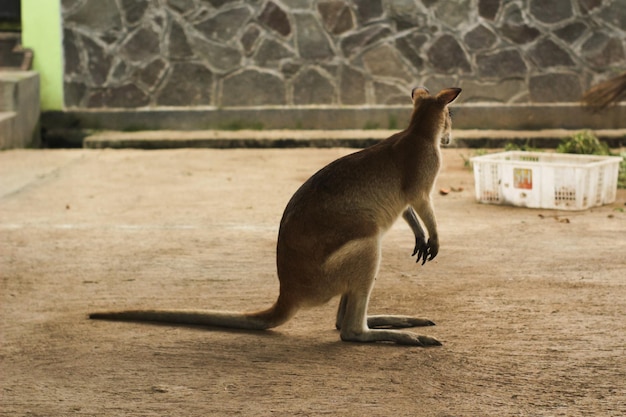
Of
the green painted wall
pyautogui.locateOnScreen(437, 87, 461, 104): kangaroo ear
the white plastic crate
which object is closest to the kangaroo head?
pyautogui.locateOnScreen(437, 87, 461, 104): kangaroo ear

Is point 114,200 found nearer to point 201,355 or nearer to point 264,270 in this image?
point 264,270

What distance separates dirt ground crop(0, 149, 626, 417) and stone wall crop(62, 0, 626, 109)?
2.75m

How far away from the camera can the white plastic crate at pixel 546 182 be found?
694 centimetres

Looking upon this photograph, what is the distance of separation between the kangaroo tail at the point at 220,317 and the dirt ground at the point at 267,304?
5 cm

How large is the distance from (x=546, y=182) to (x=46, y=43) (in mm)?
5703

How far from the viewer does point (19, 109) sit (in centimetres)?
998

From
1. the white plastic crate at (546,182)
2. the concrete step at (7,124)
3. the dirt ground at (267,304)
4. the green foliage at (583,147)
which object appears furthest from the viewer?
the concrete step at (7,124)

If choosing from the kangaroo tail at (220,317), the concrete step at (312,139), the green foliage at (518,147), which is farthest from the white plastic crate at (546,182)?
the kangaroo tail at (220,317)

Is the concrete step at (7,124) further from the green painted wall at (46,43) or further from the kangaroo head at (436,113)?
the kangaroo head at (436,113)

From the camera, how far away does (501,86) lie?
10438 millimetres

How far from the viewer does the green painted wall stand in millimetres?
10406

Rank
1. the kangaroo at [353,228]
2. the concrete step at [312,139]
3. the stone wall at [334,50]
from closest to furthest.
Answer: the kangaroo at [353,228], the concrete step at [312,139], the stone wall at [334,50]

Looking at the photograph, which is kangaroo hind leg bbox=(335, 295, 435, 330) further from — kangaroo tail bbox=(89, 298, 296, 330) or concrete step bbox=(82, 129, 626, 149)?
concrete step bbox=(82, 129, 626, 149)

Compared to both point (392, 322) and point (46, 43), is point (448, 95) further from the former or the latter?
point (46, 43)
